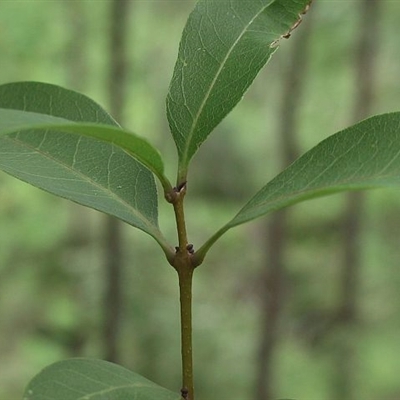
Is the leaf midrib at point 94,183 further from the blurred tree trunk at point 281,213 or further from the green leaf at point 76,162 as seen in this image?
the blurred tree trunk at point 281,213

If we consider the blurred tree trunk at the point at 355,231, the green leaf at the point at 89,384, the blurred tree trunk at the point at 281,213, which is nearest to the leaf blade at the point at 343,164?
the green leaf at the point at 89,384

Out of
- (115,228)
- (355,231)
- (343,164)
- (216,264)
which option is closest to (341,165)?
(343,164)

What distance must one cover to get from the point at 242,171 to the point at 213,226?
1.53m

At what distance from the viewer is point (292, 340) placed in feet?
13.8

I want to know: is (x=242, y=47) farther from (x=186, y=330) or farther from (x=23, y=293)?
(x=23, y=293)

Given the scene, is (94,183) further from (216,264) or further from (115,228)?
(216,264)

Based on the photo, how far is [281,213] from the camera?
2.72 meters

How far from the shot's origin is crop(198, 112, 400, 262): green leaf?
46 cm

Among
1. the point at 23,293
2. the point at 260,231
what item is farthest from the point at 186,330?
the point at 260,231

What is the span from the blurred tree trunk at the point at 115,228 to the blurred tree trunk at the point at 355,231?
1072 millimetres

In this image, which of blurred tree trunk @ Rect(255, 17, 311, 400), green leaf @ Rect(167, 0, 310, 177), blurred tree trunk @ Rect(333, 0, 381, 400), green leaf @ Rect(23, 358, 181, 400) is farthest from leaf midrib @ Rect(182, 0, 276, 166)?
blurred tree trunk @ Rect(333, 0, 381, 400)

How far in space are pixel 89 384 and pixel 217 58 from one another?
249 mm

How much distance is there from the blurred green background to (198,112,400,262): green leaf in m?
2.07

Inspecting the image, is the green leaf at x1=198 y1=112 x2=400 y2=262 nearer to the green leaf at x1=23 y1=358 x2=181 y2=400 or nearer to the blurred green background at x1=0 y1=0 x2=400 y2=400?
the green leaf at x1=23 y1=358 x2=181 y2=400
